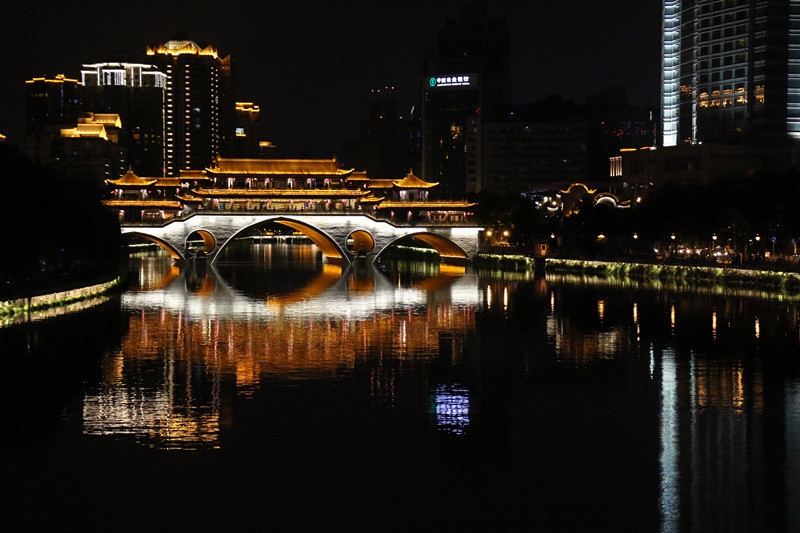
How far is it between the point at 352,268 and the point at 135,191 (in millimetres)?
23803

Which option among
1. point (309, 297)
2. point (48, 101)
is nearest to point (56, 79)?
point (48, 101)

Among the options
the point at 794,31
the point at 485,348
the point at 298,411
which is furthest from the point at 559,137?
the point at 298,411

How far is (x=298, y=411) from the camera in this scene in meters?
20.0

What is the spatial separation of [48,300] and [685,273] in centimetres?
3304

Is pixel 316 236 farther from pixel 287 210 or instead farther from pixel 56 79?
pixel 56 79

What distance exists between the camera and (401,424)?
62.5 feet

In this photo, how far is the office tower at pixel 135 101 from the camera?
183m

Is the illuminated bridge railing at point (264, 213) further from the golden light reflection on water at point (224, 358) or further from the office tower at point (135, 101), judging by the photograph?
the office tower at point (135, 101)

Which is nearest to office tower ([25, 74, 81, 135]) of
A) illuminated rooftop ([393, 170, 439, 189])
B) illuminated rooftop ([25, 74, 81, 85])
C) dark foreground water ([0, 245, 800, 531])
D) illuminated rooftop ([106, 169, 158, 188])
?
illuminated rooftop ([25, 74, 81, 85])

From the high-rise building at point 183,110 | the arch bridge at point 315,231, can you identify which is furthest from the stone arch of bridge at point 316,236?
the high-rise building at point 183,110

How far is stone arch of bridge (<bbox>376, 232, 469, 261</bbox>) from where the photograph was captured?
81850 millimetres

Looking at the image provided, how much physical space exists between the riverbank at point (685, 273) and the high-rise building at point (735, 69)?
3818cm

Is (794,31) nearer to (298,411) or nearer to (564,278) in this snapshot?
(564,278)

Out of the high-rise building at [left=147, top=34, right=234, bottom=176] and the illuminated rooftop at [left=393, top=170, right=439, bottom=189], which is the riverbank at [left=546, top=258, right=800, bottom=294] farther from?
the high-rise building at [left=147, top=34, right=234, bottom=176]
